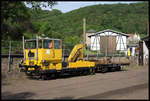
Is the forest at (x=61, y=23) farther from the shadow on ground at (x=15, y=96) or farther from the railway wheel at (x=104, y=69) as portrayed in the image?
the railway wheel at (x=104, y=69)

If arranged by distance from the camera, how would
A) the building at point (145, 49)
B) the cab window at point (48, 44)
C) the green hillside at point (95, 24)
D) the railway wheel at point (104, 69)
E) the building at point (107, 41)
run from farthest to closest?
the building at point (145, 49)
the green hillside at point (95, 24)
the building at point (107, 41)
the railway wheel at point (104, 69)
the cab window at point (48, 44)

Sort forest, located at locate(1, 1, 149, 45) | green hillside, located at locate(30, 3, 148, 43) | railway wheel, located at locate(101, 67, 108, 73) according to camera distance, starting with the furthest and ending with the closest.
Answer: green hillside, located at locate(30, 3, 148, 43)
railway wheel, located at locate(101, 67, 108, 73)
forest, located at locate(1, 1, 149, 45)

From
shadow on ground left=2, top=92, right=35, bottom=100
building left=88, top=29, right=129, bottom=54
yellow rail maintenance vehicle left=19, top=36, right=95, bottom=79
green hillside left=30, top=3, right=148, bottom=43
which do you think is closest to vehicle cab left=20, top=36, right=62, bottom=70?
yellow rail maintenance vehicle left=19, top=36, right=95, bottom=79

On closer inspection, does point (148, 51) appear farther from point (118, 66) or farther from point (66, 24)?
point (66, 24)

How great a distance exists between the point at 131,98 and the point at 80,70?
29.1ft

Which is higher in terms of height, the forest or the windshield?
the forest

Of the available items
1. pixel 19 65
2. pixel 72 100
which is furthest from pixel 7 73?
pixel 72 100

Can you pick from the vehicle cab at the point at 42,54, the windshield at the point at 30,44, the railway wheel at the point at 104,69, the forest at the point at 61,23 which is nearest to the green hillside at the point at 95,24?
the forest at the point at 61,23

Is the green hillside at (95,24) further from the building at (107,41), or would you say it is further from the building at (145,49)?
the building at (145,49)

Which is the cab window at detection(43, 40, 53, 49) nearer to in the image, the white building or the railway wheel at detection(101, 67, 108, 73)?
the railway wheel at detection(101, 67, 108, 73)

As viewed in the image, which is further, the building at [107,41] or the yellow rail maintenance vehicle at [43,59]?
the building at [107,41]

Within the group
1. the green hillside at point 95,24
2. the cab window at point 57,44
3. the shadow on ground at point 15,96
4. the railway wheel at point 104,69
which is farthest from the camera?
the green hillside at point 95,24

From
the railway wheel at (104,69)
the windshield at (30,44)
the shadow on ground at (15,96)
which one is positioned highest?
the windshield at (30,44)

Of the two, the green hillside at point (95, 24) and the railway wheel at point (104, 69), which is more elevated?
the green hillside at point (95, 24)
